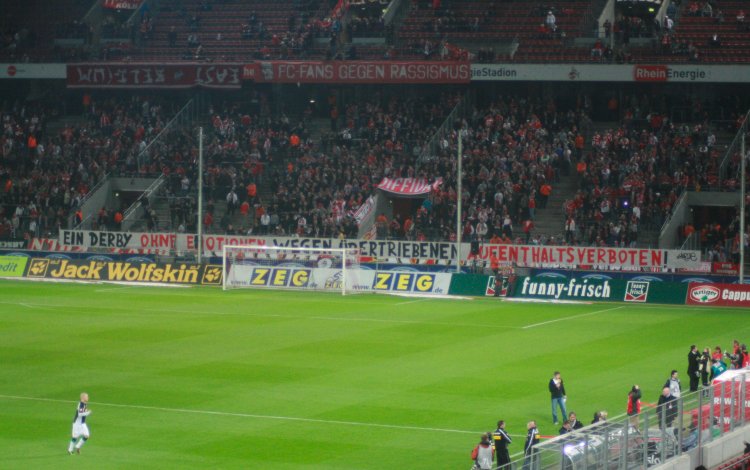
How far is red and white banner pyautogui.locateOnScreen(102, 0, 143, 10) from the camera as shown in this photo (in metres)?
82.2

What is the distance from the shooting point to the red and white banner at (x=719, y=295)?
170 feet

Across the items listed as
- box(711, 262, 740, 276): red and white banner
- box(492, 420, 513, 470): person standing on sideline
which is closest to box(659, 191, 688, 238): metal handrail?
box(711, 262, 740, 276): red and white banner

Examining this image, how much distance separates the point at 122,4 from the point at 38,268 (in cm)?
2431

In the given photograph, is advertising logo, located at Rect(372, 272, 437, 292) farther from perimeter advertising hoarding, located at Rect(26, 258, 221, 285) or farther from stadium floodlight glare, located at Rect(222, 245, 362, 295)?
perimeter advertising hoarding, located at Rect(26, 258, 221, 285)

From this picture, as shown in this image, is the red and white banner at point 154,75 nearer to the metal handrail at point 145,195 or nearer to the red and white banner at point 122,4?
the metal handrail at point 145,195

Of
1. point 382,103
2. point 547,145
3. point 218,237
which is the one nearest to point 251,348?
point 218,237

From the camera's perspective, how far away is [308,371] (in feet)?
120

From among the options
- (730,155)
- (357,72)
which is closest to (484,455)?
(730,155)

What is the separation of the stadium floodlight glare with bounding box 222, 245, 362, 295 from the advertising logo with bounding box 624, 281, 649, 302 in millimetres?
12760

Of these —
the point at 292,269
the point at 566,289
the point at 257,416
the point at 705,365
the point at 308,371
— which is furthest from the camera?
the point at 292,269

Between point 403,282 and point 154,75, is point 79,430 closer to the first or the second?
point 403,282

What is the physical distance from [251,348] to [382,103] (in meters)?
35.7

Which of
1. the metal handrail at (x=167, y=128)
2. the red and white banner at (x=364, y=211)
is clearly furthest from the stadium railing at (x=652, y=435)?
the metal handrail at (x=167, y=128)

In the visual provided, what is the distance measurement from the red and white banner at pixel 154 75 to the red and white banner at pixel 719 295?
107ft
